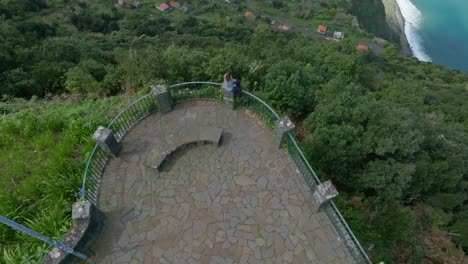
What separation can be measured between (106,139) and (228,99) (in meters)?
4.48

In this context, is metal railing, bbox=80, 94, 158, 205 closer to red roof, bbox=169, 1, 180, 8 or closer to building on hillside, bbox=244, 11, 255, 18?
building on hillside, bbox=244, 11, 255, 18

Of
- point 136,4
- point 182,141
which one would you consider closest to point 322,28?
point 136,4

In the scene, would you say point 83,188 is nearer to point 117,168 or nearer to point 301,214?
point 117,168

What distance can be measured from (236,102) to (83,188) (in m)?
5.90

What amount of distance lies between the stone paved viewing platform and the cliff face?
73277 mm

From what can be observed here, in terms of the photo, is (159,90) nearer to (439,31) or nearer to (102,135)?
(102,135)

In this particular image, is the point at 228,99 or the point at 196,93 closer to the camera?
the point at 228,99

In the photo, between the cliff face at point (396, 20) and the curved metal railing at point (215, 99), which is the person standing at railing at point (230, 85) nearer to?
the curved metal railing at point (215, 99)

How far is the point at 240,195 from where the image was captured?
9.20 meters

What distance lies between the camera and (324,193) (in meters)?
8.35

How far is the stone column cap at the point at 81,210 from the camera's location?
759 centimetres

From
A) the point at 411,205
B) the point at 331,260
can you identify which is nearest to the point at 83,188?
the point at 331,260

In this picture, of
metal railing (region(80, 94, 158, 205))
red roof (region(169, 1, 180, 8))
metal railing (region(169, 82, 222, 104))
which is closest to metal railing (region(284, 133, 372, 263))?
metal railing (region(169, 82, 222, 104))

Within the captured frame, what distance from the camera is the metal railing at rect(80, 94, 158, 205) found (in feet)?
29.0
